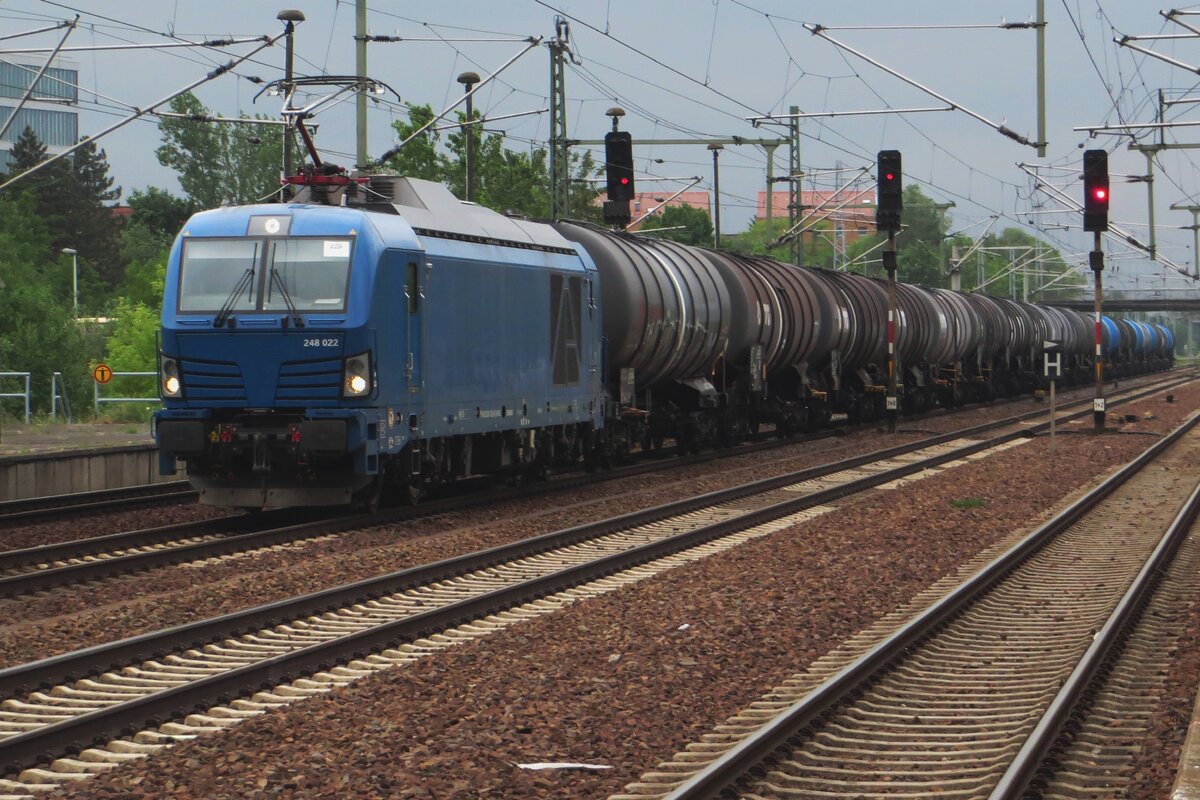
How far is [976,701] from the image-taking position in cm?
894

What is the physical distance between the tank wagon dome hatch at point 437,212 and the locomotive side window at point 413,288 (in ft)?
1.79

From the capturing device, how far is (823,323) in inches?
1312

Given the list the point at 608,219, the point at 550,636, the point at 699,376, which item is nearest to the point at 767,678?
the point at 550,636

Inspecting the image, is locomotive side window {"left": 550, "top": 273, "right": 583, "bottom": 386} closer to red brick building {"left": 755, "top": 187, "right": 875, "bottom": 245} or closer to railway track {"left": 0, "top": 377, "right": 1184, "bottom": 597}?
railway track {"left": 0, "top": 377, "right": 1184, "bottom": 597}

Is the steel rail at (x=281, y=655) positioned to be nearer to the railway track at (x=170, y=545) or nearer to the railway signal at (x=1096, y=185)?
the railway track at (x=170, y=545)

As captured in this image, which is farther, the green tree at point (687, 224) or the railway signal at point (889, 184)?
the green tree at point (687, 224)

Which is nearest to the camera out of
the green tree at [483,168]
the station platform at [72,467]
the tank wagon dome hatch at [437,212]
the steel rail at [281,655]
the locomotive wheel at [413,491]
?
the steel rail at [281,655]

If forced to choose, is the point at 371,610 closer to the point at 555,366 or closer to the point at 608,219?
the point at 555,366

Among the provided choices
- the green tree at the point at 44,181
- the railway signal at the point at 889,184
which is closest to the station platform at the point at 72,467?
the railway signal at the point at 889,184

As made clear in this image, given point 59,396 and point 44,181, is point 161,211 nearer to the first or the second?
point 44,181

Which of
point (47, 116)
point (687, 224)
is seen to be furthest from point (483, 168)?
point (47, 116)

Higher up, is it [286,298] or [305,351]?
[286,298]

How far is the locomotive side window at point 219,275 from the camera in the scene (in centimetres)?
1576

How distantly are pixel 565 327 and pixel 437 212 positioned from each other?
3.52 m
